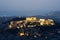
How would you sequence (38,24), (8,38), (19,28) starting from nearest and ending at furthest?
1. (8,38)
2. (19,28)
3. (38,24)

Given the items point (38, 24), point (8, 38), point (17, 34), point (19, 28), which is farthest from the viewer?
point (38, 24)

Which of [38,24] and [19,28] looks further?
[38,24]

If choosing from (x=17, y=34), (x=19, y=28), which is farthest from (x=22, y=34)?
(x=19, y=28)

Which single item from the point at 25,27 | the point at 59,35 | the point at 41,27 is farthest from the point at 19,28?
the point at 59,35

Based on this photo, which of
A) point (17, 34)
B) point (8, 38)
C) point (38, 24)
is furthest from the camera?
point (38, 24)

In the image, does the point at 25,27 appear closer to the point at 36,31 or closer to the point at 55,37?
the point at 36,31

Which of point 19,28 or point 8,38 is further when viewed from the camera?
point 19,28

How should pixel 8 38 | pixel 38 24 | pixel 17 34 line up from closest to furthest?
pixel 8 38, pixel 17 34, pixel 38 24

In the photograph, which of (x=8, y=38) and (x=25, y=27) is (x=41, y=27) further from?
(x=8, y=38)
